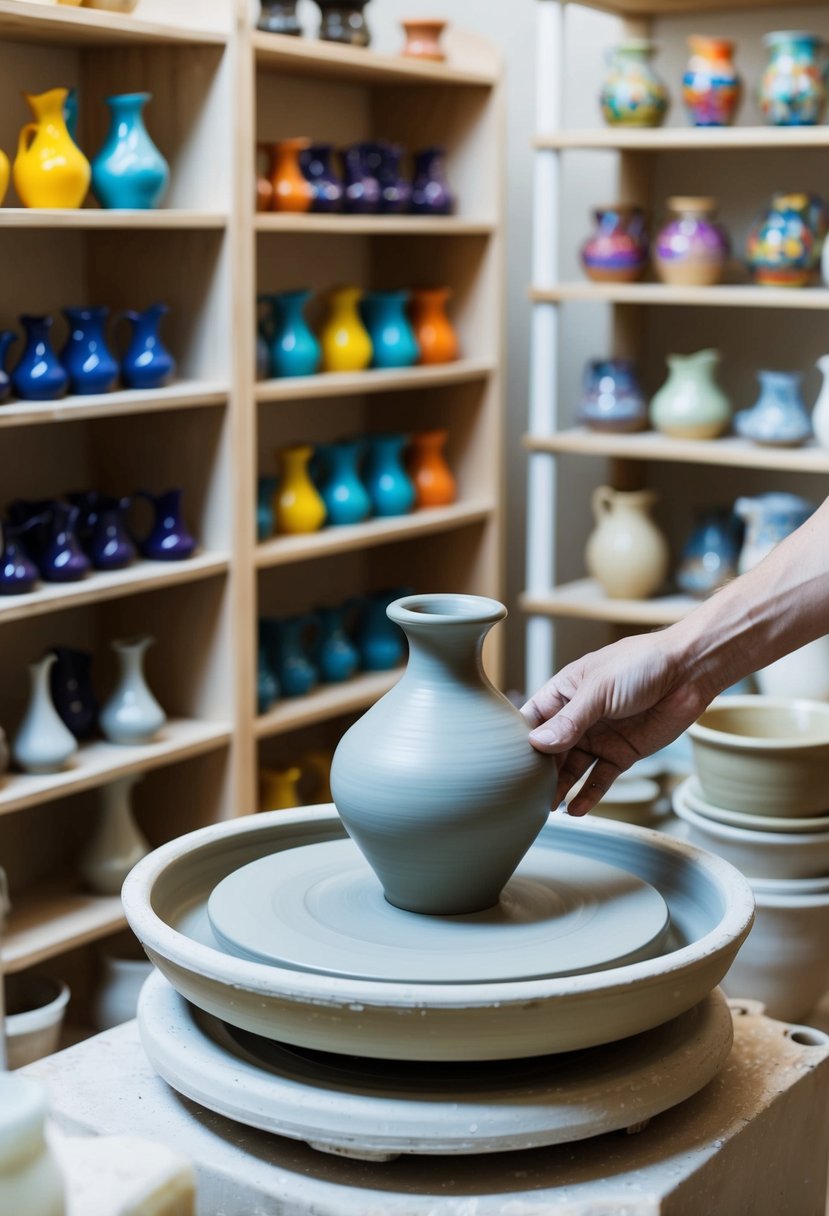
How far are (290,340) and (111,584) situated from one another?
2.23ft

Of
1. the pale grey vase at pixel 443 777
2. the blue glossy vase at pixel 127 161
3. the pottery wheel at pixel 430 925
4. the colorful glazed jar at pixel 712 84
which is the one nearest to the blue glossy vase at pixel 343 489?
the blue glossy vase at pixel 127 161

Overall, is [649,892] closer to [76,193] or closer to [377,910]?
[377,910]

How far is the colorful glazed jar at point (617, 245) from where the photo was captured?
3180 millimetres

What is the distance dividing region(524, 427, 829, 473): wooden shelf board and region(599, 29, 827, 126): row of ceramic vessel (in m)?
0.63

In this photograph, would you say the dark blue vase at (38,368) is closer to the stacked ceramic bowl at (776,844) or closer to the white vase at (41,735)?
the white vase at (41,735)

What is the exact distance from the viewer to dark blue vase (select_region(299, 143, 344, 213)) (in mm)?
2947

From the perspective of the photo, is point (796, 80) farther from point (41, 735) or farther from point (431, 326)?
point (41, 735)

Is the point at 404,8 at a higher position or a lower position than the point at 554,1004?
higher

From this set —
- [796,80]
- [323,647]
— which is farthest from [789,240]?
[323,647]

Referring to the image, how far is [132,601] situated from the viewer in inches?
113

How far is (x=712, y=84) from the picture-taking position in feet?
9.96

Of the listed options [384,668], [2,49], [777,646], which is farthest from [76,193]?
[777,646]

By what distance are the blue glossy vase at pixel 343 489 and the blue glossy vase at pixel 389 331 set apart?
0.20m

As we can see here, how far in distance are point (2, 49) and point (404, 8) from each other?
4.75 feet
